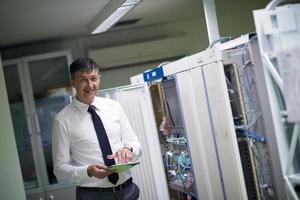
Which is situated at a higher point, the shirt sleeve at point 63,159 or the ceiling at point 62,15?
the ceiling at point 62,15

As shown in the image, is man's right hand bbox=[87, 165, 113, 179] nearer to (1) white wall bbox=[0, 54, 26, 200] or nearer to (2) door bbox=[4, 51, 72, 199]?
(1) white wall bbox=[0, 54, 26, 200]

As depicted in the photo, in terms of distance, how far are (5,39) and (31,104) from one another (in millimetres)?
968

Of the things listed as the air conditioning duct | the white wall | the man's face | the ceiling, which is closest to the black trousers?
the man's face

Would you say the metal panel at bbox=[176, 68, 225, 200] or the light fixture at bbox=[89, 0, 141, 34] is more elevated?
the light fixture at bbox=[89, 0, 141, 34]

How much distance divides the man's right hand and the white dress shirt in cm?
6

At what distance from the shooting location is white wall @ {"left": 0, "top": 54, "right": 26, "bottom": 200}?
3.62 metres

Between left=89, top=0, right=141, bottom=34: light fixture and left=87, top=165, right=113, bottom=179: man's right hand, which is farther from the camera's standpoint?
left=89, top=0, right=141, bottom=34: light fixture

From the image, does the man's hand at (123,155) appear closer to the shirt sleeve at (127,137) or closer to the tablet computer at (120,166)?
the tablet computer at (120,166)

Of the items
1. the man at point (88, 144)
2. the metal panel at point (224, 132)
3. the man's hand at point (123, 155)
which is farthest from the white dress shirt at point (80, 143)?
the metal panel at point (224, 132)

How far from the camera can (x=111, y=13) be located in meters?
4.49

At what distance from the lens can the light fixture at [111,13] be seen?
4.09 meters

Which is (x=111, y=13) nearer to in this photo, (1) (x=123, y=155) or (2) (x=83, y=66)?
(2) (x=83, y=66)

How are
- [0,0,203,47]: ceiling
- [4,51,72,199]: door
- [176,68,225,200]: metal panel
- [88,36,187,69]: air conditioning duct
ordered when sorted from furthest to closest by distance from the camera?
[88,36,187,69]: air conditioning duct → [4,51,72,199]: door → [0,0,203,47]: ceiling → [176,68,225,200]: metal panel

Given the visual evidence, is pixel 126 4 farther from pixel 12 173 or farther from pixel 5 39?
pixel 5 39
